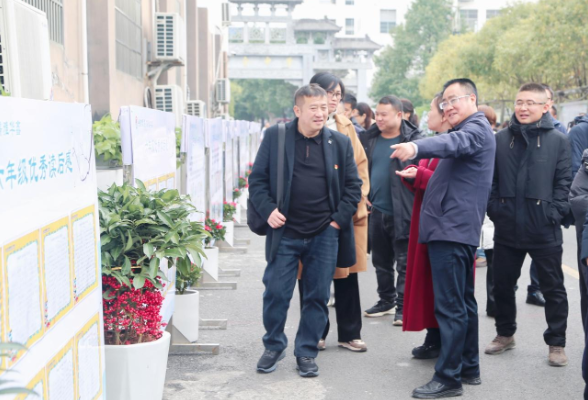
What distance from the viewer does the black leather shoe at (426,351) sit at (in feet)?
18.6

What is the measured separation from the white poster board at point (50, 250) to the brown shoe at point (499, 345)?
10.3 feet

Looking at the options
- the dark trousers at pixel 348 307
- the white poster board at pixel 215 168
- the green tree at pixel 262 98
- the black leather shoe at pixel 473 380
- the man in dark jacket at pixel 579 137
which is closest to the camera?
the black leather shoe at pixel 473 380

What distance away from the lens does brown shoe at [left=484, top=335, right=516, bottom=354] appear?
578 cm

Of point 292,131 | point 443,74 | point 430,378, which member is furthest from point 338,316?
point 443,74

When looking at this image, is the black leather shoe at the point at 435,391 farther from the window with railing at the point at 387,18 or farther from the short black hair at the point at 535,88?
the window with railing at the point at 387,18

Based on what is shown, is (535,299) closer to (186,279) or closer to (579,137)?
(579,137)

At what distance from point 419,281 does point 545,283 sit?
0.92 m

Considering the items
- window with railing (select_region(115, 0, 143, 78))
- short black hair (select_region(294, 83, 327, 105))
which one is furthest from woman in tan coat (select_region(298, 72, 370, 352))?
window with railing (select_region(115, 0, 143, 78))

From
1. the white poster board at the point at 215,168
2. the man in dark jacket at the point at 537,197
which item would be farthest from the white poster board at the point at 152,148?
the white poster board at the point at 215,168

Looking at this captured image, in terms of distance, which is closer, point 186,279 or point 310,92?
point 310,92

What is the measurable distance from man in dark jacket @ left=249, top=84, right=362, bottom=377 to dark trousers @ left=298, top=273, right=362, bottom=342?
420 millimetres

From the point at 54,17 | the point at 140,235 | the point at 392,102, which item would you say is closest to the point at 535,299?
the point at 392,102

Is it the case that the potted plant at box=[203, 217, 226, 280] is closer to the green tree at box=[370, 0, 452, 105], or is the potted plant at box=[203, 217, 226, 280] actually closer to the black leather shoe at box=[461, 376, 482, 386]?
the black leather shoe at box=[461, 376, 482, 386]

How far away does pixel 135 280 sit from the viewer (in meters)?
3.89
